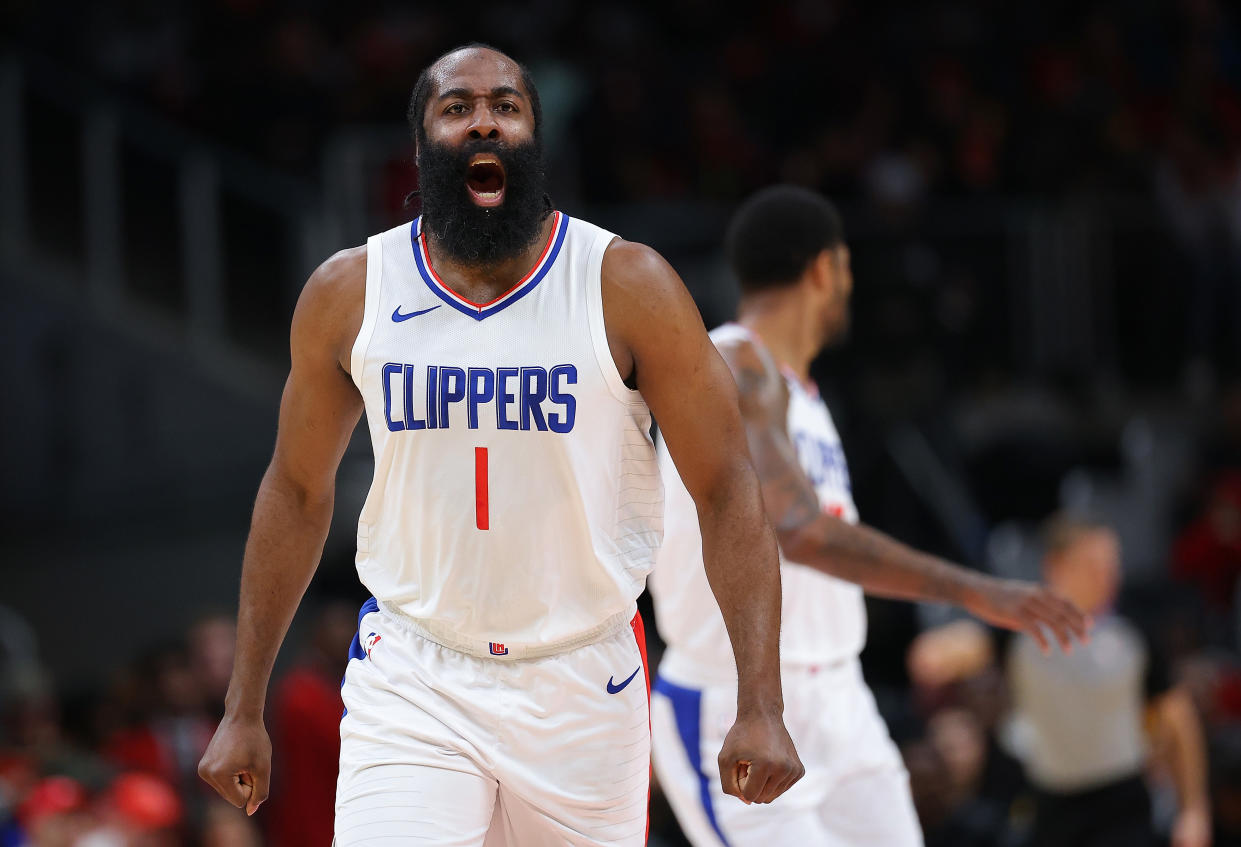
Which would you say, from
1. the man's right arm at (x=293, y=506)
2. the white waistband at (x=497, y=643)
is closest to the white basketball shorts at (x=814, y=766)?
the white waistband at (x=497, y=643)

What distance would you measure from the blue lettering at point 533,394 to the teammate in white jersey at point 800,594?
1164 millimetres

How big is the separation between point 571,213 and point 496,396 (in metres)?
7.69

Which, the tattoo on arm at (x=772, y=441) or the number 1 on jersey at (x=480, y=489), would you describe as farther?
the tattoo on arm at (x=772, y=441)

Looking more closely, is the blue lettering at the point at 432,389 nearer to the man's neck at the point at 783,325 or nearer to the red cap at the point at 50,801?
the man's neck at the point at 783,325

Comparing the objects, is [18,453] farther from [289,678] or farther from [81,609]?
[289,678]

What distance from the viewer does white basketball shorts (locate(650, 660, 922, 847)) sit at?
477cm

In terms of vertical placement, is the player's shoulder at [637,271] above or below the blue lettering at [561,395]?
above

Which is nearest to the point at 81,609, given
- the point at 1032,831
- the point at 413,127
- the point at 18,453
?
the point at 18,453

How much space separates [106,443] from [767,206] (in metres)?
7.16

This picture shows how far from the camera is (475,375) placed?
11.6 ft

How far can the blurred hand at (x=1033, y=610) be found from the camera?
15.1ft

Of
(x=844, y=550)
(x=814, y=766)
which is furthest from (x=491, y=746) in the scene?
(x=814, y=766)

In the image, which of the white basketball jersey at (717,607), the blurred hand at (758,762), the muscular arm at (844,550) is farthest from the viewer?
the white basketball jersey at (717,607)

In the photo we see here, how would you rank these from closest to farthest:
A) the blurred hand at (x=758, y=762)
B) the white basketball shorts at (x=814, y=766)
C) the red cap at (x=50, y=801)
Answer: the blurred hand at (x=758, y=762), the white basketball shorts at (x=814, y=766), the red cap at (x=50, y=801)
